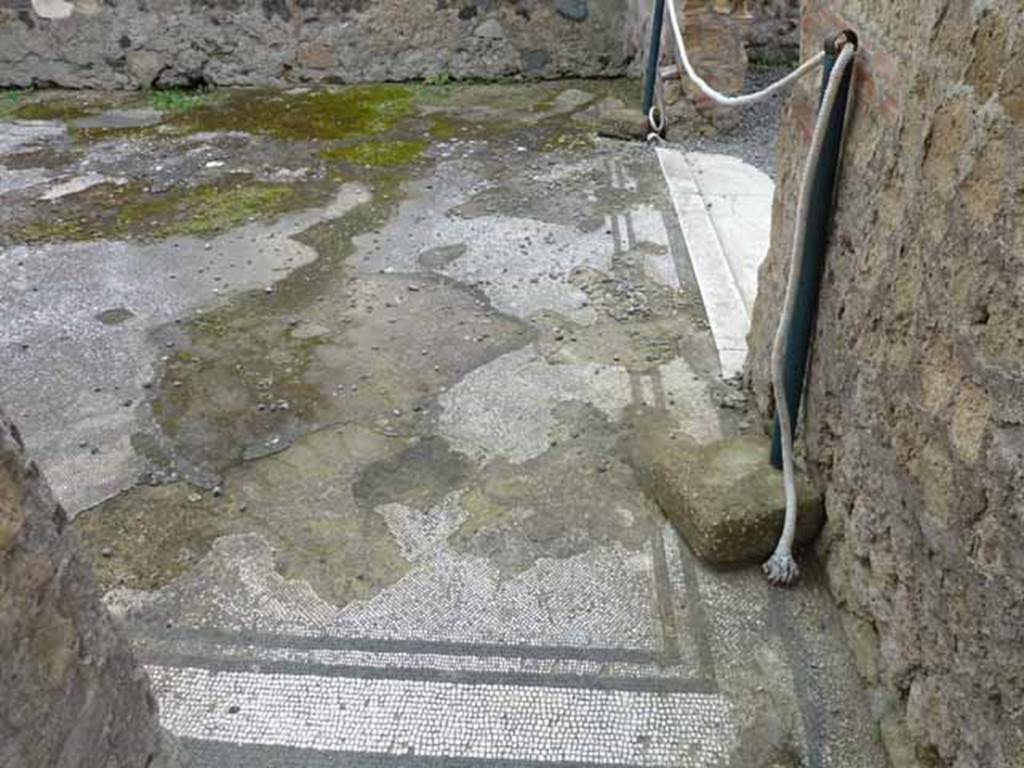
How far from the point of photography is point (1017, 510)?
108 centimetres

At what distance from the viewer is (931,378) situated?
1.33 m

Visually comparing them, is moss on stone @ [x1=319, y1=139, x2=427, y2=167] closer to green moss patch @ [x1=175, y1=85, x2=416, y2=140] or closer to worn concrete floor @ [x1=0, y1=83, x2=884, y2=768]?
worn concrete floor @ [x1=0, y1=83, x2=884, y2=768]

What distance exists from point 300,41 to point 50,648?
197 inches

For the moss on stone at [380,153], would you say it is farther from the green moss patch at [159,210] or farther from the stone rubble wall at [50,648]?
the stone rubble wall at [50,648]

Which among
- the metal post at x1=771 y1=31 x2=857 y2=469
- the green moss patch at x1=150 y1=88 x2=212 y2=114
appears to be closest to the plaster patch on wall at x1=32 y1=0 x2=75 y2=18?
the green moss patch at x1=150 y1=88 x2=212 y2=114

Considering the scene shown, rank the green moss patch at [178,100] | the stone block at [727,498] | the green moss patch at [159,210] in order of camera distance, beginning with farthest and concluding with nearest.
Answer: the green moss patch at [178,100] → the green moss patch at [159,210] → the stone block at [727,498]

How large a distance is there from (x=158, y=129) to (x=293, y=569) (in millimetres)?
3652

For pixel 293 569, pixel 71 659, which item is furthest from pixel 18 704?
pixel 293 569

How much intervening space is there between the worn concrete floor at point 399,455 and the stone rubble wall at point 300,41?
150 cm

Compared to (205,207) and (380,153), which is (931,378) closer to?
(205,207)

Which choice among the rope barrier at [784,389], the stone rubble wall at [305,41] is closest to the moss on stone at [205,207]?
the stone rubble wall at [305,41]

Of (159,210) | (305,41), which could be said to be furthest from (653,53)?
(159,210)

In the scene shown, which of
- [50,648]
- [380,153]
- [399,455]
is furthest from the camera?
[380,153]

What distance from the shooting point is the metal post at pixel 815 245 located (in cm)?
166
